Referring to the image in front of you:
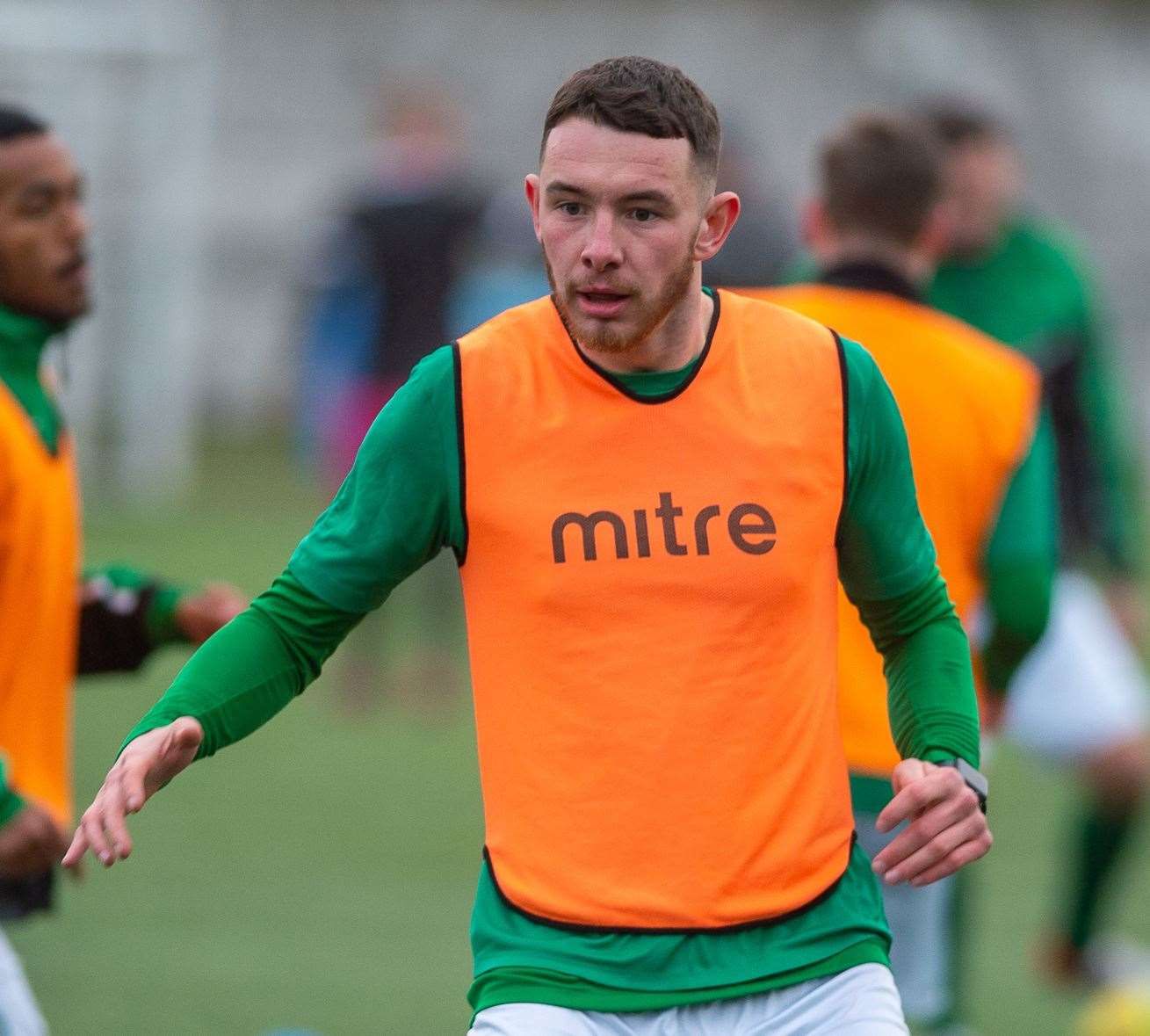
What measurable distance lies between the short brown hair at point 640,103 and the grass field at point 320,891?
357cm

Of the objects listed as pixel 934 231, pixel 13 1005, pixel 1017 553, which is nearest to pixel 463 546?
pixel 13 1005

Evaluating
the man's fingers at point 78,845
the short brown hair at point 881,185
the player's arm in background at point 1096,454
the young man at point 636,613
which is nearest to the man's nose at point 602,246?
the young man at point 636,613

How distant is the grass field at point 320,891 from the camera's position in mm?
6637

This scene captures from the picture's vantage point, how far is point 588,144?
10.9 ft

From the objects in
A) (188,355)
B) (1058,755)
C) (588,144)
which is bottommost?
(188,355)

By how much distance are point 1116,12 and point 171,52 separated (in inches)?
373

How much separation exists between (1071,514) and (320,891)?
2.85 meters

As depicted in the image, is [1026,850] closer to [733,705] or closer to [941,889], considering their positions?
[941,889]

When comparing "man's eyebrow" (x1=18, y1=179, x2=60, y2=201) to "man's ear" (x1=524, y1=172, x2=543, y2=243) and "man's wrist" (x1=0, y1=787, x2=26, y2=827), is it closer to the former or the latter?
"man's wrist" (x1=0, y1=787, x2=26, y2=827)

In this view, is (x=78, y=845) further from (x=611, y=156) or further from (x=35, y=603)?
(x=35, y=603)

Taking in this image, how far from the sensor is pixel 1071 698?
7.10 meters

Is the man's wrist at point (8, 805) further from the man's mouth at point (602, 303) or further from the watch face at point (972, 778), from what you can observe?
the watch face at point (972, 778)

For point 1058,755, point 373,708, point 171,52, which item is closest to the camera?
point 1058,755

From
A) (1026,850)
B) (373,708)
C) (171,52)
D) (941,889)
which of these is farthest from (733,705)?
(171,52)
